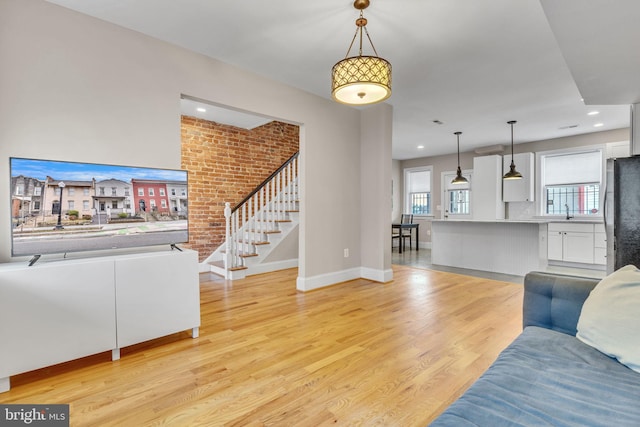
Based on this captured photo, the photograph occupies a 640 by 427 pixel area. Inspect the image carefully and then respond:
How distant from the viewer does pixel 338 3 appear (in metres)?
2.22

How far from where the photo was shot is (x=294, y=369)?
6.59 feet

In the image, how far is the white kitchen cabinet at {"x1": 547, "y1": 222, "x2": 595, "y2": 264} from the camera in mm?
5535

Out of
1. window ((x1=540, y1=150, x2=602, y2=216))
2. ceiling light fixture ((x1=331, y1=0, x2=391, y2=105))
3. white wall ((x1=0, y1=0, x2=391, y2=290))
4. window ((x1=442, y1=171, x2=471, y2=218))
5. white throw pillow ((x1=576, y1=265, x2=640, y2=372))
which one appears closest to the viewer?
white throw pillow ((x1=576, y1=265, x2=640, y2=372))

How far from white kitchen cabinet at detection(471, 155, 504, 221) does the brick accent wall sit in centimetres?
487

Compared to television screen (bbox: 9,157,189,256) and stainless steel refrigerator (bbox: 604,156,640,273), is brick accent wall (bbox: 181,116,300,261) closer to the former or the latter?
television screen (bbox: 9,157,189,256)

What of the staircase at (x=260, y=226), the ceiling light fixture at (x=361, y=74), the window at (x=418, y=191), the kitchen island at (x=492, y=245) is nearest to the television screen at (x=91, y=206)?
the ceiling light fixture at (x=361, y=74)

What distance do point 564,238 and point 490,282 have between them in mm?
2784

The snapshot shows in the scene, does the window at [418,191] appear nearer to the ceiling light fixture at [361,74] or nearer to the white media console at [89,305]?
the ceiling light fixture at [361,74]

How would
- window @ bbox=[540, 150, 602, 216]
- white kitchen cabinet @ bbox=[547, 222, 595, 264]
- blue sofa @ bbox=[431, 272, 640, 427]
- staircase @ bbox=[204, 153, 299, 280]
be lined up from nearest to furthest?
1. blue sofa @ bbox=[431, 272, 640, 427]
2. staircase @ bbox=[204, 153, 299, 280]
3. white kitchen cabinet @ bbox=[547, 222, 595, 264]
4. window @ bbox=[540, 150, 602, 216]

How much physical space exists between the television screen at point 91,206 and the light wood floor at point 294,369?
86cm

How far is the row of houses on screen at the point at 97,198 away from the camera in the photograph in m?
1.94

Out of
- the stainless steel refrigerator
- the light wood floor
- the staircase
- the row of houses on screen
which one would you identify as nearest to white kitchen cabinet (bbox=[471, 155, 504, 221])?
the stainless steel refrigerator

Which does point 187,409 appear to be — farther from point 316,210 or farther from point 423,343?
point 316,210

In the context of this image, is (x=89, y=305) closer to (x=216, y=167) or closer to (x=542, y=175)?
(x=216, y=167)
